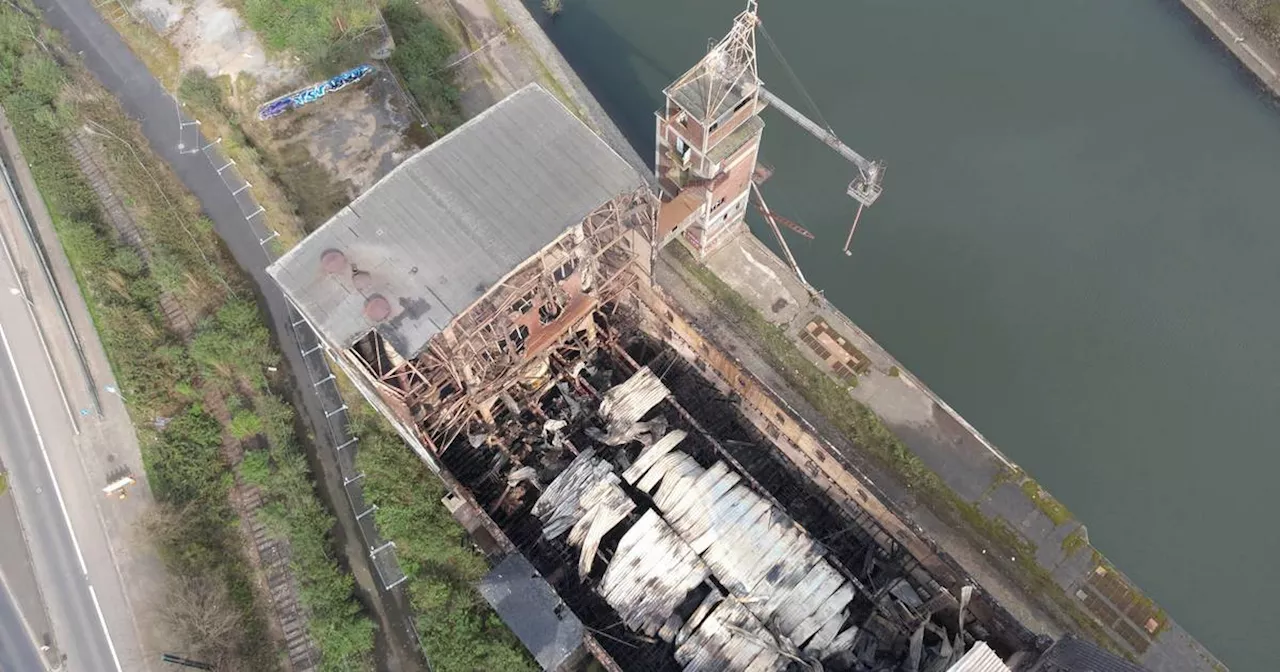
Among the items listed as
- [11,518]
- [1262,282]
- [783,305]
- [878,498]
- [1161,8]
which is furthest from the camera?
[1161,8]

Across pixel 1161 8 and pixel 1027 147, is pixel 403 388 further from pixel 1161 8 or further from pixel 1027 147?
pixel 1161 8

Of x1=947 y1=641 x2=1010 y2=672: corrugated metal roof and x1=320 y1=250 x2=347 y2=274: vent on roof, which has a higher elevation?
x1=320 y1=250 x2=347 y2=274: vent on roof

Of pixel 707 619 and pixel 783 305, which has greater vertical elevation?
pixel 783 305

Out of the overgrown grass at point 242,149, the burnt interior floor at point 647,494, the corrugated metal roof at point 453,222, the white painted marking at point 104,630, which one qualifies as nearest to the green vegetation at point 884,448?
the burnt interior floor at point 647,494

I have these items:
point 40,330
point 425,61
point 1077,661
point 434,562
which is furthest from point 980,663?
point 40,330

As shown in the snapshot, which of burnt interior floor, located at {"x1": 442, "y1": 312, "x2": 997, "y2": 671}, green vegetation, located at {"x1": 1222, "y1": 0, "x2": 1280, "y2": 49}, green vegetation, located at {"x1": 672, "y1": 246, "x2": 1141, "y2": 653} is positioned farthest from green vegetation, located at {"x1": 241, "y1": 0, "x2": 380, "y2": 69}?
green vegetation, located at {"x1": 1222, "y1": 0, "x2": 1280, "y2": 49}

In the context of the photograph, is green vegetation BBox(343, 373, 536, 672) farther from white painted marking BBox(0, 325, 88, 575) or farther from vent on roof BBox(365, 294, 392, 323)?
white painted marking BBox(0, 325, 88, 575)

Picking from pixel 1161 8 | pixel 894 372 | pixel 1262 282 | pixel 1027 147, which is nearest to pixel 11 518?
pixel 894 372
